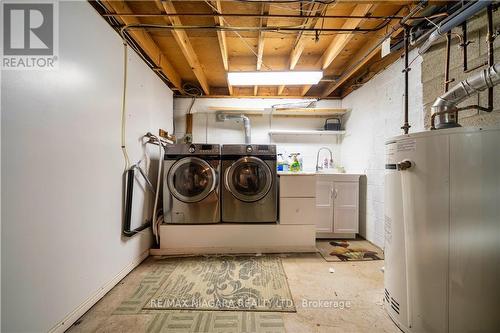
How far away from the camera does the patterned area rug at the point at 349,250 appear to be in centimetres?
238

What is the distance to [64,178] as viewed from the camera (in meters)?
1.29

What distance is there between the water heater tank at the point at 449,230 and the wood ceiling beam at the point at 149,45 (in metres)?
2.45

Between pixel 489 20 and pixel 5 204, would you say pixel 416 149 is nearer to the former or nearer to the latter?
pixel 489 20

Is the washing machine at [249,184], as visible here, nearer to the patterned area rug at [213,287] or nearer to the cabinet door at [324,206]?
the patterned area rug at [213,287]

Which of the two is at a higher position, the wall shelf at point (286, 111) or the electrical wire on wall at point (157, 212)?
the wall shelf at point (286, 111)

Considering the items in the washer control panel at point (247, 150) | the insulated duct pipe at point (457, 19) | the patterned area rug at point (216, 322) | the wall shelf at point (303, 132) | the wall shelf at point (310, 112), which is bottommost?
the patterned area rug at point (216, 322)

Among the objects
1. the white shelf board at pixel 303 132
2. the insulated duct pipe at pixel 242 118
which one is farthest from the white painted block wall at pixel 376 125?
the insulated duct pipe at pixel 242 118

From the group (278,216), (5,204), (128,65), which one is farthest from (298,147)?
(5,204)

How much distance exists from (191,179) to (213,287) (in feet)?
4.29

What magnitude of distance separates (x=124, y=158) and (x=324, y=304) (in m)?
2.17

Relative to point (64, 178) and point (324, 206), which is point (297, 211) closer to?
point (324, 206)

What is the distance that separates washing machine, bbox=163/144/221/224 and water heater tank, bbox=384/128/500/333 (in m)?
1.92

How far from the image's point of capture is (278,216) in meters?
2.63

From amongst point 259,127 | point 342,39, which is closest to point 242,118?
point 259,127
